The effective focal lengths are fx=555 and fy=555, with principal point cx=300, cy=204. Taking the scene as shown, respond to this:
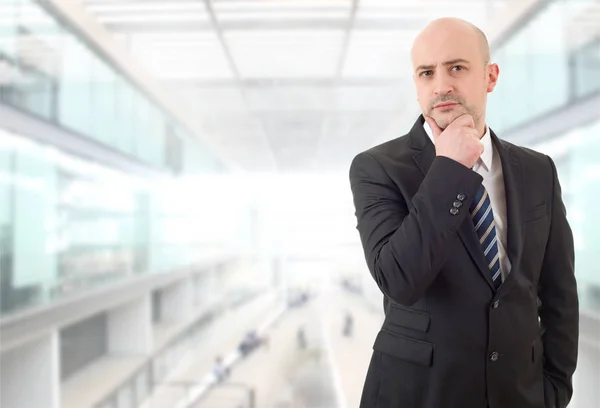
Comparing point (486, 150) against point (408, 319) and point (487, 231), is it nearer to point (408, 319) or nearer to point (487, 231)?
point (487, 231)

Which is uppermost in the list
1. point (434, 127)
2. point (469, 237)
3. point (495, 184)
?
point (434, 127)

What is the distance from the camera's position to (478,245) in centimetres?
117

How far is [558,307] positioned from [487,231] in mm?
346

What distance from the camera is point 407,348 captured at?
127 cm

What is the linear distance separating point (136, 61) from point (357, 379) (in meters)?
2.79

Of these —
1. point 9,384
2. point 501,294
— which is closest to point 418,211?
point 501,294

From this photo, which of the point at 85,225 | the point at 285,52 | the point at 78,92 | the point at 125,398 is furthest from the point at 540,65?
the point at 125,398

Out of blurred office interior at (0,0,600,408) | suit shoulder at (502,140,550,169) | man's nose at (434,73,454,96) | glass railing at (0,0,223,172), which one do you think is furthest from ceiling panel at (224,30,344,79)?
man's nose at (434,73,454,96)

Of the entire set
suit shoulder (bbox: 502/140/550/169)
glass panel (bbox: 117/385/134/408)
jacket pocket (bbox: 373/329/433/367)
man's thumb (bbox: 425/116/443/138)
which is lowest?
glass panel (bbox: 117/385/134/408)

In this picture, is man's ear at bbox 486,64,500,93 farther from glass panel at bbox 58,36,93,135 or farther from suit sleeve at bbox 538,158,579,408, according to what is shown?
glass panel at bbox 58,36,93,135

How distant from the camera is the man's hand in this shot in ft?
3.60

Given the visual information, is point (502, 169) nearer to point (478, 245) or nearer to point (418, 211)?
point (478, 245)

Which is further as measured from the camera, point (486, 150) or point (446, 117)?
point (486, 150)

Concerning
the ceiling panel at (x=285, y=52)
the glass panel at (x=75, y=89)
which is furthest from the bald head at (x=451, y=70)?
the glass panel at (x=75, y=89)
